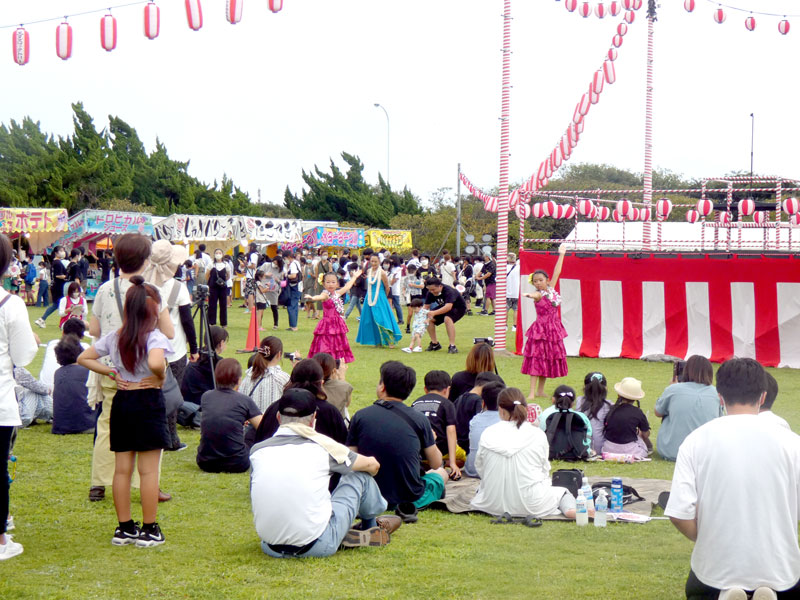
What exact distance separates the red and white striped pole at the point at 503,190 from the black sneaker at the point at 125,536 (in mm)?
10807

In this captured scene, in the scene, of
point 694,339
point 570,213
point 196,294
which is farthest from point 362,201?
point 196,294

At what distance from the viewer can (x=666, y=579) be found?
190 inches

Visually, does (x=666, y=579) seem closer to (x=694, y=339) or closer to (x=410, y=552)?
(x=410, y=552)

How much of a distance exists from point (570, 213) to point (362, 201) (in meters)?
33.5

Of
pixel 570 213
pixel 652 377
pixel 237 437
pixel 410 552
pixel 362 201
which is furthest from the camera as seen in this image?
pixel 362 201

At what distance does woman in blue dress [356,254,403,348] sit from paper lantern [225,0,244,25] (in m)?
5.98

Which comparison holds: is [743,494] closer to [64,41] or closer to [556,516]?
[556,516]

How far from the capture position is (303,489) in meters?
4.91

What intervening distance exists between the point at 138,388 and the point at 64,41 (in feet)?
29.0

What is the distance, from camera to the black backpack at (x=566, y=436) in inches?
308

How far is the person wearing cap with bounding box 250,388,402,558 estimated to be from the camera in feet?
16.2

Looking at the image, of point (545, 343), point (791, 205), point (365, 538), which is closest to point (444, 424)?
point (365, 538)

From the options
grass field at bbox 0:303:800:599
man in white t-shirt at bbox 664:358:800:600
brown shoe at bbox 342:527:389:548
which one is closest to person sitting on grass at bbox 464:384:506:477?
grass field at bbox 0:303:800:599

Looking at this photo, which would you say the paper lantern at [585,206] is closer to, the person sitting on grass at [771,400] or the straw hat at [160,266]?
the straw hat at [160,266]
